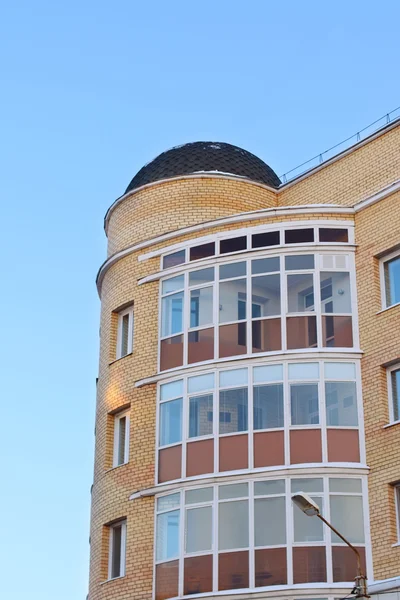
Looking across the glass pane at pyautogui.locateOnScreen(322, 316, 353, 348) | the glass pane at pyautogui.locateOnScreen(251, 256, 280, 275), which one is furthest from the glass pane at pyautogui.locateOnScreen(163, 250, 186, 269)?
the glass pane at pyautogui.locateOnScreen(322, 316, 353, 348)

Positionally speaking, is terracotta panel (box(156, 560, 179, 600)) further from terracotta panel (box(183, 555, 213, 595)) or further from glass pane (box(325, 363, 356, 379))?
glass pane (box(325, 363, 356, 379))

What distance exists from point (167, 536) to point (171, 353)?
4285 millimetres

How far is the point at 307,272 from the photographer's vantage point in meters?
26.6

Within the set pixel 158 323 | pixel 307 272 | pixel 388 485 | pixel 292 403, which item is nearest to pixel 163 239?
pixel 158 323

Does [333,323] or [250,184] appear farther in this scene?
[250,184]

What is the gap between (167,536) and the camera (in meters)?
25.6

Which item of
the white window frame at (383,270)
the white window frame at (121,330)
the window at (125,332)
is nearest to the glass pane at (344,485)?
the white window frame at (383,270)

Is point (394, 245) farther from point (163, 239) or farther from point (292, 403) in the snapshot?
point (163, 239)

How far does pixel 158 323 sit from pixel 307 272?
3.85 metres

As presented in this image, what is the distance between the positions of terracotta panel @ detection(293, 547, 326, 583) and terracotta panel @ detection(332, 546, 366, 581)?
22cm

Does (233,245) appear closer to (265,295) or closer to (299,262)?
(265,295)

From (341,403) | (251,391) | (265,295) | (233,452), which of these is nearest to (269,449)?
(233,452)

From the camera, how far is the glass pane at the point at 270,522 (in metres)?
24.2

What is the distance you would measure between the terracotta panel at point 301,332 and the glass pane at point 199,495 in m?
3.63
